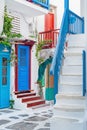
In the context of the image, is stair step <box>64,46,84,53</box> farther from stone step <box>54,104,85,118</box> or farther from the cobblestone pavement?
the cobblestone pavement

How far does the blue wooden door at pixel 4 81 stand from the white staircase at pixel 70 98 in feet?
16.6

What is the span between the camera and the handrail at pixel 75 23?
8969 millimetres

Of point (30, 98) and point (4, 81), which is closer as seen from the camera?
point (4, 81)

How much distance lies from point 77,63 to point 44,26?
312 inches

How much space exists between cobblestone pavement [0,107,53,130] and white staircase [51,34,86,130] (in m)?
1.25

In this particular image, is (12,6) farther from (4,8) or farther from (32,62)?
(32,62)

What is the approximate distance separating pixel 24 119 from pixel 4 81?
10.7 feet

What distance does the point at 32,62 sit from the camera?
576 inches

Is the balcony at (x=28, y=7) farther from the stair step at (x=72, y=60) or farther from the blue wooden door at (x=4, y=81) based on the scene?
the stair step at (x=72, y=60)

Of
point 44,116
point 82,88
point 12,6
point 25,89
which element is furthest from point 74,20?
point 25,89

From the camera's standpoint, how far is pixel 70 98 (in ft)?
24.7

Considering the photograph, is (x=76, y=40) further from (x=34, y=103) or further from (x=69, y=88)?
(x=34, y=103)

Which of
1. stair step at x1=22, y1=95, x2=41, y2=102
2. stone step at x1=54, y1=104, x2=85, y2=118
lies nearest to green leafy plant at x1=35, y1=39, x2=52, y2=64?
stair step at x1=22, y1=95, x2=41, y2=102

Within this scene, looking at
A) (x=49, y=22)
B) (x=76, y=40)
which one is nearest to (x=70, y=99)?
(x=76, y=40)
